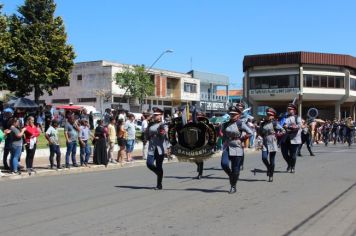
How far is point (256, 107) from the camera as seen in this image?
241 ft

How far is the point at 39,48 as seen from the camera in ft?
144

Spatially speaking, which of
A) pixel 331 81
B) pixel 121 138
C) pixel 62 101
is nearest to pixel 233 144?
pixel 121 138

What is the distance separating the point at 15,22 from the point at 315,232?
41.3 metres

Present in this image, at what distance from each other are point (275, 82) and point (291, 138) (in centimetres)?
5628

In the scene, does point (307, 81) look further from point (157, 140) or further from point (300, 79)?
point (157, 140)

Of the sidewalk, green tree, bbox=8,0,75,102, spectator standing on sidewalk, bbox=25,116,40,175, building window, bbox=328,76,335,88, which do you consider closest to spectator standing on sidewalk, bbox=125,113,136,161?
the sidewalk

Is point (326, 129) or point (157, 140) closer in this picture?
point (157, 140)

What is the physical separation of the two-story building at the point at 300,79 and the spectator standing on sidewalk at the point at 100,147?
52.4m

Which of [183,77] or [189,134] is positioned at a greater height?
[183,77]

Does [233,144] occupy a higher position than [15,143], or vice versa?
[233,144]

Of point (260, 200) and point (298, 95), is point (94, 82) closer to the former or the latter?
point (298, 95)

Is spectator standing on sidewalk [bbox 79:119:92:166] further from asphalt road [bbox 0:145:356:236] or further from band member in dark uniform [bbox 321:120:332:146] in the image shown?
band member in dark uniform [bbox 321:120:332:146]

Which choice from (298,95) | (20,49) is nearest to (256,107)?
(298,95)

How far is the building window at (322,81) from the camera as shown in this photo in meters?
Answer: 69.2
